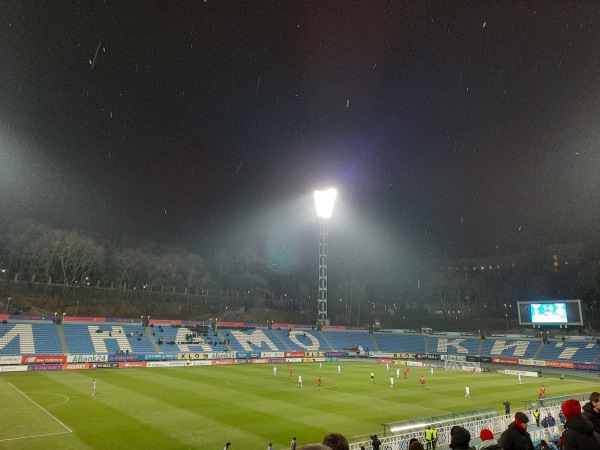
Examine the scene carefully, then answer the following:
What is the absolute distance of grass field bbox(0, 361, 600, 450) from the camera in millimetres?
23016

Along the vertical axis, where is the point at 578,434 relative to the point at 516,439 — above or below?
above

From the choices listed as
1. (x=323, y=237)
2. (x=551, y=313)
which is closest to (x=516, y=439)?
(x=551, y=313)

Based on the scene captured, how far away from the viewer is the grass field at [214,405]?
23.0 m

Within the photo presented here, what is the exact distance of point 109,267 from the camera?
3696 inches

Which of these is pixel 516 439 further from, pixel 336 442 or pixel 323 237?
pixel 323 237

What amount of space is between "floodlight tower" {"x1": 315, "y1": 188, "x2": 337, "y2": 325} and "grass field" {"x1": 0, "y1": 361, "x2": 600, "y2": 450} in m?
42.9

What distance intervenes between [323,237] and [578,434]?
93.3m

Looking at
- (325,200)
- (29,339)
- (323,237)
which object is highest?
(325,200)

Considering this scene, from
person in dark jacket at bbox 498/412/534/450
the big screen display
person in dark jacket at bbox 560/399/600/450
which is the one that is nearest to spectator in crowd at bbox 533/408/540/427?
person in dark jacket at bbox 498/412/534/450

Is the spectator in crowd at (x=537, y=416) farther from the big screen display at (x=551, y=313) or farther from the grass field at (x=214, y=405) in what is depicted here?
the big screen display at (x=551, y=313)

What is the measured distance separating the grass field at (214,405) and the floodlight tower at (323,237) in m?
42.9

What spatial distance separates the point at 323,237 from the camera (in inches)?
3903

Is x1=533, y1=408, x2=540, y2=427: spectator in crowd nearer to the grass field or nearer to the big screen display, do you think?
the grass field

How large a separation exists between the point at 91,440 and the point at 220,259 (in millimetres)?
95677
